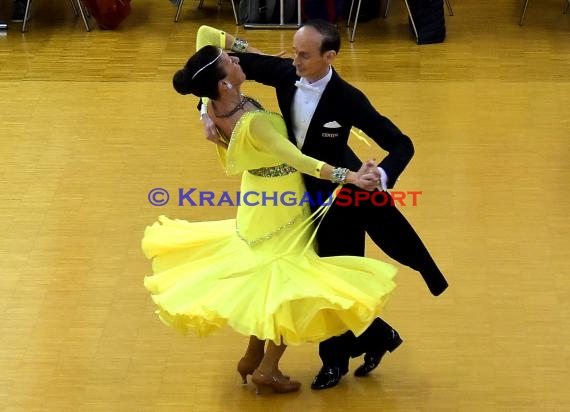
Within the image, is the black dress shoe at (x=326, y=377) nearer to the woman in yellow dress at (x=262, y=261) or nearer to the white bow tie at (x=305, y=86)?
the woman in yellow dress at (x=262, y=261)

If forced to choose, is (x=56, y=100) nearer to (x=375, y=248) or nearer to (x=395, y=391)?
(x=375, y=248)

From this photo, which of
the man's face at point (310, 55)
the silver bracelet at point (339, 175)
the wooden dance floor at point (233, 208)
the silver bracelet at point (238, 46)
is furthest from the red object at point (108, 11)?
the silver bracelet at point (339, 175)

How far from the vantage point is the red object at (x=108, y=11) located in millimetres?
7734

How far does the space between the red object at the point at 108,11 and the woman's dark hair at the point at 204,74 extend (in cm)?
377

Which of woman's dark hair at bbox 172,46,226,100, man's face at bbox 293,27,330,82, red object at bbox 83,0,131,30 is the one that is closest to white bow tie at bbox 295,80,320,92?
man's face at bbox 293,27,330,82

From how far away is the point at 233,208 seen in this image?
19.3 ft

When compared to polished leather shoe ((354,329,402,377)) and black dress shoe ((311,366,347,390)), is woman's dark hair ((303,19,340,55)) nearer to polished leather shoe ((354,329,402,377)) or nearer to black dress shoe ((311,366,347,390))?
polished leather shoe ((354,329,402,377))

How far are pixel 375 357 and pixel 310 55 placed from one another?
4.31 feet

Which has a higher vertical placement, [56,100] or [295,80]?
[295,80]

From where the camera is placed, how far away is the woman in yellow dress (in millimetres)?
4074

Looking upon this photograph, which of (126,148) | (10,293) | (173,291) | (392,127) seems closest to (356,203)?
(392,127)

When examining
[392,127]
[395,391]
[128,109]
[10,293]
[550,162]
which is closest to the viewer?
[392,127]

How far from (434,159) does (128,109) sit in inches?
73.0

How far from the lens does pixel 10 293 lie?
525cm
